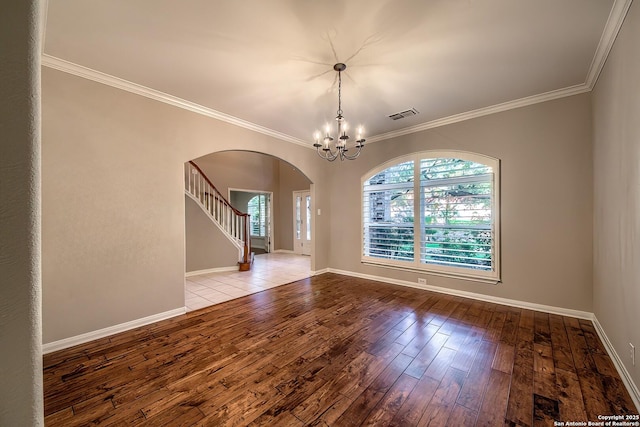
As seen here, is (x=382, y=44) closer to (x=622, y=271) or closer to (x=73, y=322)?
(x=622, y=271)

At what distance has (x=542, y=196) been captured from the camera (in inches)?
133

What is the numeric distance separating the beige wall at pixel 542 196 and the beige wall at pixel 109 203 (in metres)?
4.08

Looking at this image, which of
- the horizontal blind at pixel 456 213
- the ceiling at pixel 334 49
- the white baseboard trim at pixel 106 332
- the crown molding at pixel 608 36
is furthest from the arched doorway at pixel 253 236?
the crown molding at pixel 608 36

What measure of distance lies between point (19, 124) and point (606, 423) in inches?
122

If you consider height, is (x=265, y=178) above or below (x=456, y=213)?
above

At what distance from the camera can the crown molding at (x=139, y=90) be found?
2578 millimetres

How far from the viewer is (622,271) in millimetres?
2131

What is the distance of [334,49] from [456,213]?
9.69 feet

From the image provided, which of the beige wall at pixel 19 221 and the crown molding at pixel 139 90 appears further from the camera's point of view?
the crown molding at pixel 139 90

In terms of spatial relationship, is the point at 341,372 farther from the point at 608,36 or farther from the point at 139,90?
the point at 139,90

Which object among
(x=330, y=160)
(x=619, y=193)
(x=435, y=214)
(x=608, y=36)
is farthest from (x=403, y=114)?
(x=619, y=193)

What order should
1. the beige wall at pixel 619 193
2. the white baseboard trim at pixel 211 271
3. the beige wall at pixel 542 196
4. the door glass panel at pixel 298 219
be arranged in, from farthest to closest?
the door glass panel at pixel 298 219 → the white baseboard trim at pixel 211 271 → the beige wall at pixel 542 196 → the beige wall at pixel 619 193

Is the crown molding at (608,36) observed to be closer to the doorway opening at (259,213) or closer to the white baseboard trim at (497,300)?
the white baseboard trim at (497,300)

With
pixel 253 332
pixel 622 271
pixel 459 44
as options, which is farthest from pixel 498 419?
pixel 459 44
